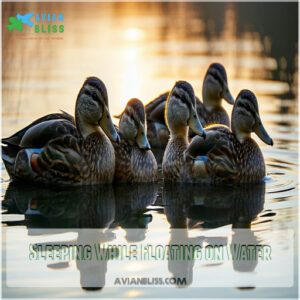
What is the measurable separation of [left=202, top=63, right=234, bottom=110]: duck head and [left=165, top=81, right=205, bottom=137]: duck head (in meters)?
2.61

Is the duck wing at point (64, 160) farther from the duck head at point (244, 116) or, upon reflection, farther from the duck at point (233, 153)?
the duck head at point (244, 116)

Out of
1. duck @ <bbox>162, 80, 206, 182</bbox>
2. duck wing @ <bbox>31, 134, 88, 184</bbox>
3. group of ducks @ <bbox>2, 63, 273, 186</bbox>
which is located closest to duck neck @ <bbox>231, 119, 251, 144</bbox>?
group of ducks @ <bbox>2, 63, 273, 186</bbox>

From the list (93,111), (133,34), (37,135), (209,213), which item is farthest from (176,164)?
(133,34)

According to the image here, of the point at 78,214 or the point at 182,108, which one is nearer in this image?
the point at 78,214

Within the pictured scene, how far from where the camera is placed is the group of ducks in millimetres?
10953

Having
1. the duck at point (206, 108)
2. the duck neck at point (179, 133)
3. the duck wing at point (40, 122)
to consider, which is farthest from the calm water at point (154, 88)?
the duck at point (206, 108)

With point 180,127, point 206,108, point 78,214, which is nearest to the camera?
point 78,214

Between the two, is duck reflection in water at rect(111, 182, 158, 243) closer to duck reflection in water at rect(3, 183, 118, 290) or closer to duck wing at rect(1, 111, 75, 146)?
duck reflection in water at rect(3, 183, 118, 290)

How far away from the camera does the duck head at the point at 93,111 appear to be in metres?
11.0

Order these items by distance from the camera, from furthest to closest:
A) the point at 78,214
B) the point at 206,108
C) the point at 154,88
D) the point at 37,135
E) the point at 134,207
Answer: the point at 154,88
the point at 206,108
the point at 37,135
the point at 134,207
the point at 78,214

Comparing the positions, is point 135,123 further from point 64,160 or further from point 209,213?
point 209,213

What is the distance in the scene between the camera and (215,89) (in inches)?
553

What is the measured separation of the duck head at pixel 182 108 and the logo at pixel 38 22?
7668 mm

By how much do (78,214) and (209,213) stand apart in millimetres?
1303
